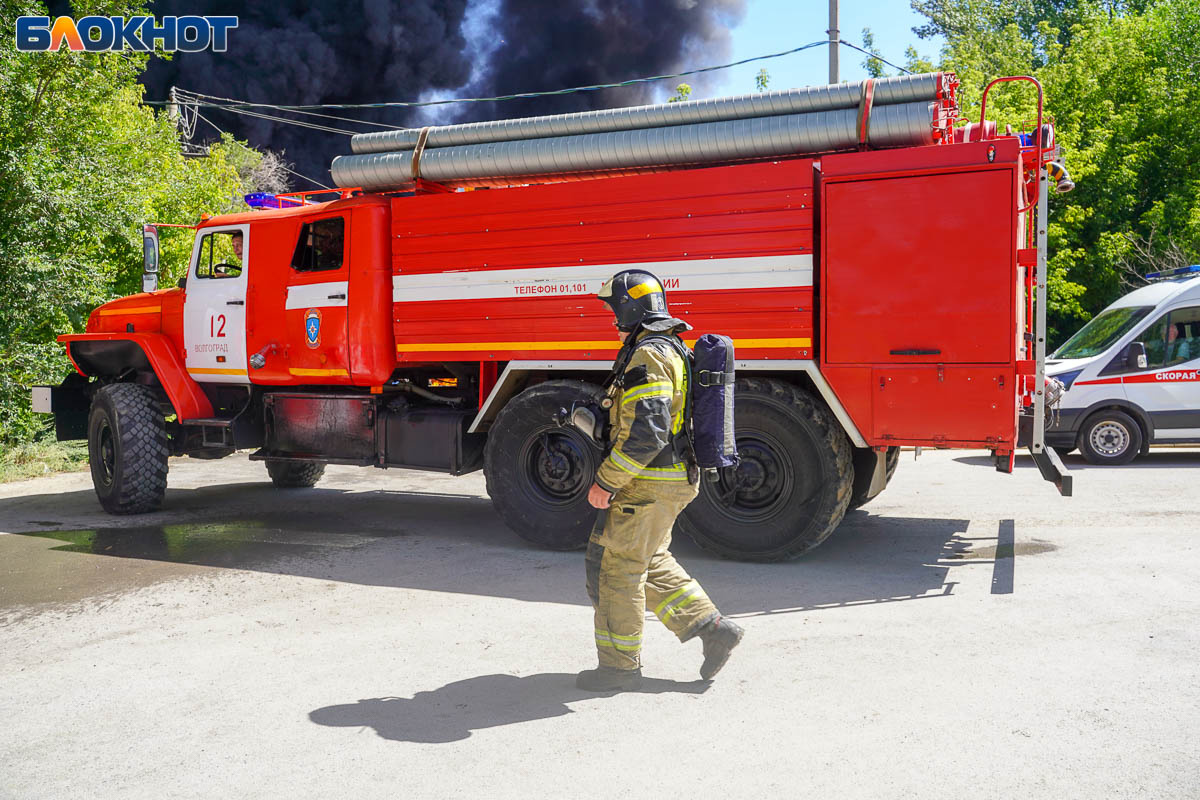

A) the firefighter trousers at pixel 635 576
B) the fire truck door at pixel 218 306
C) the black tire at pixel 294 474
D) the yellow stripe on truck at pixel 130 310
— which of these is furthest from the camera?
the black tire at pixel 294 474

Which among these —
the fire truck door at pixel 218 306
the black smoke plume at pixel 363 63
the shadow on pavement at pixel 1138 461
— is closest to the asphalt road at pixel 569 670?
the fire truck door at pixel 218 306

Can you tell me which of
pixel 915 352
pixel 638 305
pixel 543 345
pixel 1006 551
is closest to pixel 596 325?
pixel 543 345

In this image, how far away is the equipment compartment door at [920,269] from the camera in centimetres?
592

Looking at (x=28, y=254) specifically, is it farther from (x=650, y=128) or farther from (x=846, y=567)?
(x=846, y=567)

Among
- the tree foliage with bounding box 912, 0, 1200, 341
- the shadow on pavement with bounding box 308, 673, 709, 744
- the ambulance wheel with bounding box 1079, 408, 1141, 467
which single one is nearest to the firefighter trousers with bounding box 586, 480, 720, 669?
the shadow on pavement with bounding box 308, 673, 709, 744

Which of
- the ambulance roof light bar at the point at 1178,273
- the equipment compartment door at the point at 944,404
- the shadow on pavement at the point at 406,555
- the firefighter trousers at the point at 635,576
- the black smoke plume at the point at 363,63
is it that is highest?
the black smoke plume at the point at 363,63

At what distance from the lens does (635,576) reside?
423cm

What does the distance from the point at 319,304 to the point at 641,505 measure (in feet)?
15.6

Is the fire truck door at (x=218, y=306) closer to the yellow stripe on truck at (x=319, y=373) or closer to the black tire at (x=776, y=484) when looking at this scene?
the yellow stripe on truck at (x=319, y=373)

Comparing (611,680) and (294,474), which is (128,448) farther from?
(611,680)

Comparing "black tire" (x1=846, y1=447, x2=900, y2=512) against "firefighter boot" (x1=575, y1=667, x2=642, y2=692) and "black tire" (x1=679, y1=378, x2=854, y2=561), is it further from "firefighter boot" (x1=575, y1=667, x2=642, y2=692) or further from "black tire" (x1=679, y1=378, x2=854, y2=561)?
"firefighter boot" (x1=575, y1=667, x2=642, y2=692)

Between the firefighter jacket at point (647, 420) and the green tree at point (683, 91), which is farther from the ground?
the green tree at point (683, 91)

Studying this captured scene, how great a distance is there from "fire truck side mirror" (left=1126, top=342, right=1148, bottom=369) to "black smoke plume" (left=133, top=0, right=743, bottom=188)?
2720 centimetres

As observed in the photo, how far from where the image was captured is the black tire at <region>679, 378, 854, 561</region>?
637 centimetres
